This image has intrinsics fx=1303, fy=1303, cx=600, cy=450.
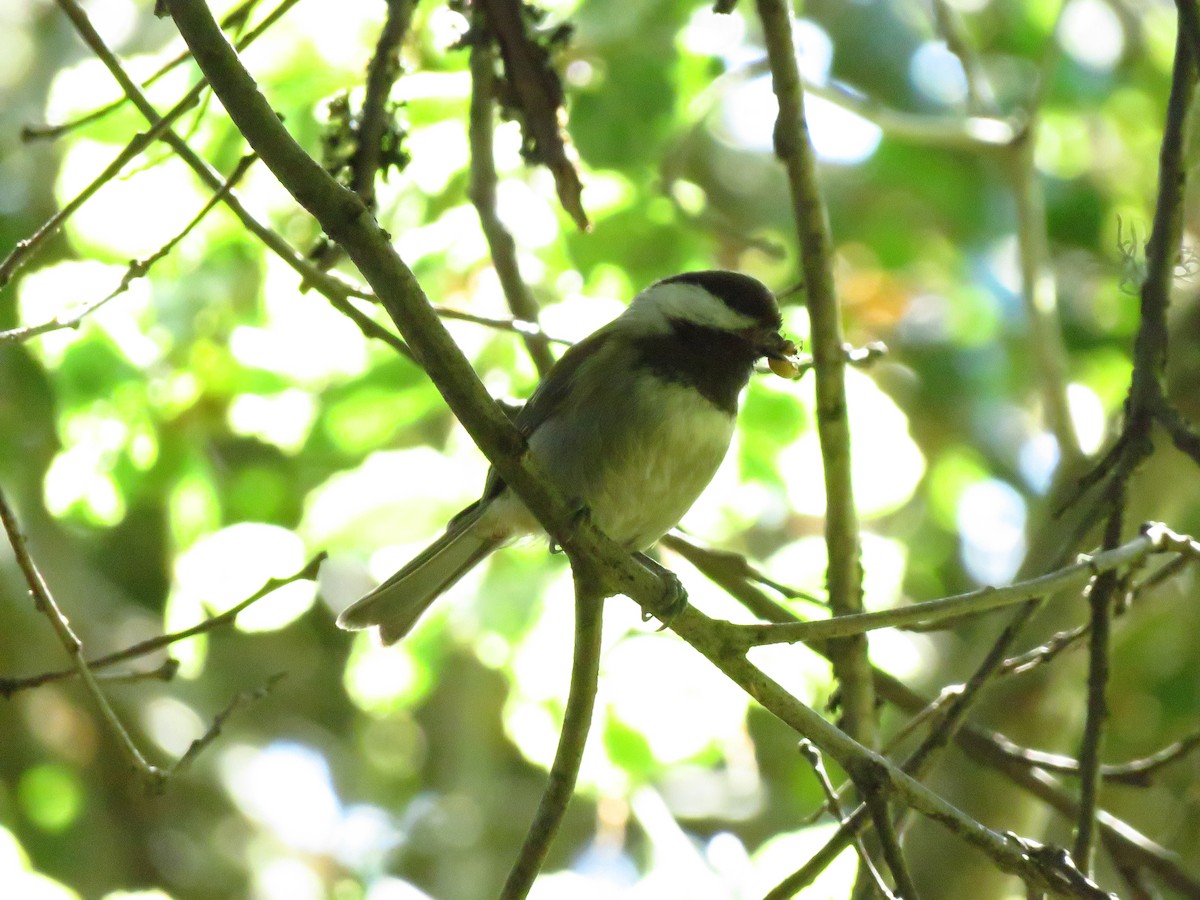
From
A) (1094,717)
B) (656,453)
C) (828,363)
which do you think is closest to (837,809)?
(1094,717)

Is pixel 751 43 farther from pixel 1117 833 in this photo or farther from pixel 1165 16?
pixel 1117 833

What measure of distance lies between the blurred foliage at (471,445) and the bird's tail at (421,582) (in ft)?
0.55

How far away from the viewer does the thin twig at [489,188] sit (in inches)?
109

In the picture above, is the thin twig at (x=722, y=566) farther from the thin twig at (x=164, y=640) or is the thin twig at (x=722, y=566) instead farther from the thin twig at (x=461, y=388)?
the thin twig at (x=164, y=640)

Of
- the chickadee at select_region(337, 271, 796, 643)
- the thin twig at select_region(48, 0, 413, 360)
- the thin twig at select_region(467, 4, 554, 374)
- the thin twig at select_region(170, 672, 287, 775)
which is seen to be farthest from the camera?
the chickadee at select_region(337, 271, 796, 643)

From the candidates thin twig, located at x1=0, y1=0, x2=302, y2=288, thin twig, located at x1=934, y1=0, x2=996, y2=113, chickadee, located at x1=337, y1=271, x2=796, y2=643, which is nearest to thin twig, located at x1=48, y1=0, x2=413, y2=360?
thin twig, located at x1=0, y1=0, x2=302, y2=288

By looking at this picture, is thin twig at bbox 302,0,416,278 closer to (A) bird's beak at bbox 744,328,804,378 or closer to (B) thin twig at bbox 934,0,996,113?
(A) bird's beak at bbox 744,328,804,378

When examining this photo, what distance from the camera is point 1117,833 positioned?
2.44m

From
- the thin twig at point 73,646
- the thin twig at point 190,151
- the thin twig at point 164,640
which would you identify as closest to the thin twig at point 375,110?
the thin twig at point 190,151

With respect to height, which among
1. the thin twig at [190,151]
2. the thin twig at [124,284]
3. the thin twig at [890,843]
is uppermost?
the thin twig at [190,151]

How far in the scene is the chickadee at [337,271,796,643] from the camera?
114 inches

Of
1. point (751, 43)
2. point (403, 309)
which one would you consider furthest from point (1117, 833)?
point (751, 43)

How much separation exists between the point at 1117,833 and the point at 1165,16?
4.48 m

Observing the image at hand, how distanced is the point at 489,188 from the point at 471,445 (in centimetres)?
89
